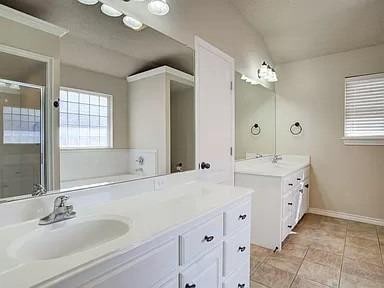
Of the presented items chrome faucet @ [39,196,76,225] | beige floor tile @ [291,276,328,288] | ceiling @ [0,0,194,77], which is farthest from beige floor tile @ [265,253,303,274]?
ceiling @ [0,0,194,77]

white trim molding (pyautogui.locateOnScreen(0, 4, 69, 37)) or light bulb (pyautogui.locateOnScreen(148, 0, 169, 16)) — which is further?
light bulb (pyautogui.locateOnScreen(148, 0, 169, 16))

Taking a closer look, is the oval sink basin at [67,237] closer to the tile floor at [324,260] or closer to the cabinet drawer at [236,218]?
the cabinet drawer at [236,218]

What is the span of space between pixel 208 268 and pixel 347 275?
1.57 metres

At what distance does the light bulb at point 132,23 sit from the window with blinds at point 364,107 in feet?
10.6

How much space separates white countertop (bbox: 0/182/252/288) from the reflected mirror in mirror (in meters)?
1.25

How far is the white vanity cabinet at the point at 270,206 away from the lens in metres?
2.46

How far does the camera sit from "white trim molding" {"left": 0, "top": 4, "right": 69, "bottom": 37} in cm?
102

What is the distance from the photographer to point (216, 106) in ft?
7.80

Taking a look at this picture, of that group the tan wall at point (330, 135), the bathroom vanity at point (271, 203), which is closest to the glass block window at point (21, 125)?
the bathroom vanity at point (271, 203)

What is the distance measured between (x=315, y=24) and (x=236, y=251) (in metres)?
3.03

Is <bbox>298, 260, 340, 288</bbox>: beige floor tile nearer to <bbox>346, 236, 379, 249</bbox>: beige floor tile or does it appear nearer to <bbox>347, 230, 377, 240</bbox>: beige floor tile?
<bbox>346, 236, 379, 249</bbox>: beige floor tile

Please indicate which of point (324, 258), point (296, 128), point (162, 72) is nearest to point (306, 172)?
point (296, 128)

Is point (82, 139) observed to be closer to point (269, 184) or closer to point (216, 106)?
point (216, 106)

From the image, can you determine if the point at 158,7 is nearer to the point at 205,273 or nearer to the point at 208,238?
the point at 208,238
